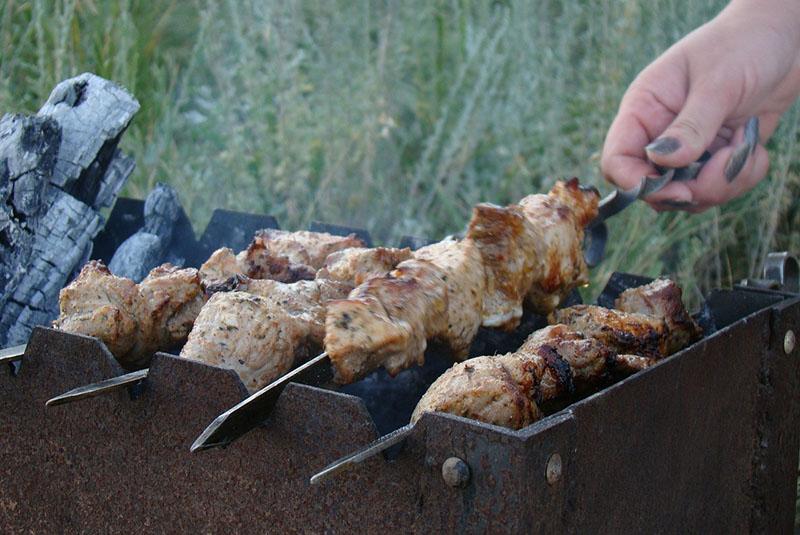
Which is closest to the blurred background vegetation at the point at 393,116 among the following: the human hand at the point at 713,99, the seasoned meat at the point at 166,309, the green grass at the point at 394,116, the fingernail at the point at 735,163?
the green grass at the point at 394,116

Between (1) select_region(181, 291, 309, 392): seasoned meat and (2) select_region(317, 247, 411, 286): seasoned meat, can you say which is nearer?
(1) select_region(181, 291, 309, 392): seasoned meat

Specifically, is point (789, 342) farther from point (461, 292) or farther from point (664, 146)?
point (461, 292)

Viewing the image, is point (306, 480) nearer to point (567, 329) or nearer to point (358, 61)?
point (567, 329)

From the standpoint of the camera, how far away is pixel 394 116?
523 centimetres

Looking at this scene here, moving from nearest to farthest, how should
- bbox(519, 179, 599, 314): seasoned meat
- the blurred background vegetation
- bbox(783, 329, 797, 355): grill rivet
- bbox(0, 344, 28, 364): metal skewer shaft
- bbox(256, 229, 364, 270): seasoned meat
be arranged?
bbox(0, 344, 28, 364): metal skewer shaft < bbox(519, 179, 599, 314): seasoned meat < bbox(783, 329, 797, 355): grill rivet < bbox(256, 229, 364, 270): seasoned meat < the blurred background vegetation

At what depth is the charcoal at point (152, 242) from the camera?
2465 mm

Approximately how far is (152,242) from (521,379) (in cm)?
124

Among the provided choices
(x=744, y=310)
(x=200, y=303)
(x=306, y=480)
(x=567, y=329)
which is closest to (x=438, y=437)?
(x=306, y=480)

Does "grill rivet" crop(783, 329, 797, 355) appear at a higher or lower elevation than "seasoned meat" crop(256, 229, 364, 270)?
lower

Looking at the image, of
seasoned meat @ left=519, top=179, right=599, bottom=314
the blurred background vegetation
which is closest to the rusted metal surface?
seasoned meat @ left=519, top=179, right=599, bottom=314

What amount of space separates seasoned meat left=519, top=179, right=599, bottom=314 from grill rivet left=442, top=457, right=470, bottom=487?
0.85 m

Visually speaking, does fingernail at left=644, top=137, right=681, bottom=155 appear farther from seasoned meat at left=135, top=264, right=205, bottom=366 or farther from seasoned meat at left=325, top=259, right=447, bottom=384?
seasoned meat at left=135, top=264, right=205, bottom=366

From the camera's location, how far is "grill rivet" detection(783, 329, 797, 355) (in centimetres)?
223

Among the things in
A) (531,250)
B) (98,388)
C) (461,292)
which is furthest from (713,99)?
(98,388)
